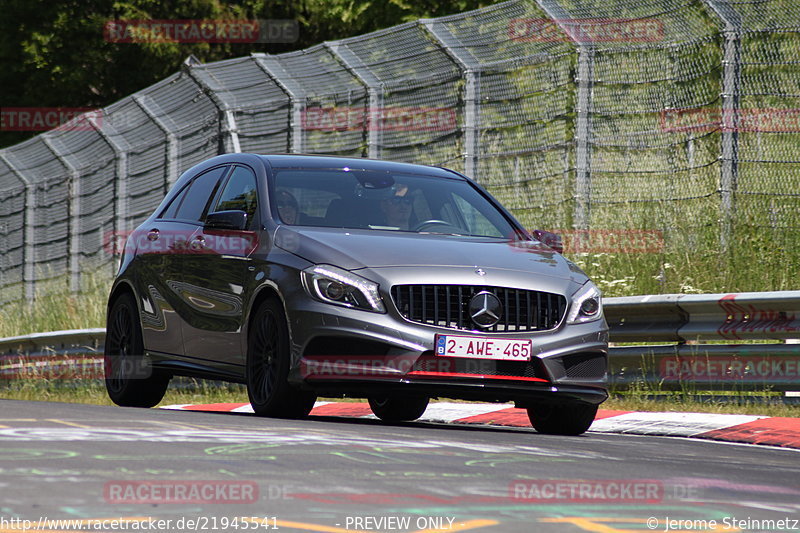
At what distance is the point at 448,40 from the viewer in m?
16.4

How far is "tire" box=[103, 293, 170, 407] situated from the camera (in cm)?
1112

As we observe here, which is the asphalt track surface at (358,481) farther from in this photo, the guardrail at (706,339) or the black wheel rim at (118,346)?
the black wheel rim at (118,346)

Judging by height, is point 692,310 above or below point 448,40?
below

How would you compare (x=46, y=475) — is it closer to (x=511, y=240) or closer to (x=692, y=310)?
(x=511, y=240)

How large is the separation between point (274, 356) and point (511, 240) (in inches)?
72.7

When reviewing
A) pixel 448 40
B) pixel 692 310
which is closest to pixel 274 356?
pixel 692 310

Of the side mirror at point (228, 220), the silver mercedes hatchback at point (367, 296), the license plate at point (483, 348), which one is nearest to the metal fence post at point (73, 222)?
the silver mercedes hatchback at point (367, 296)

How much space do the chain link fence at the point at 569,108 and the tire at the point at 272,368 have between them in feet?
20.7

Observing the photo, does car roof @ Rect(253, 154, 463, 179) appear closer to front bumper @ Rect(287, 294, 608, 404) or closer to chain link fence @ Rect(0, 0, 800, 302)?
front bumper @ Rect(287, 294, 608, 404)

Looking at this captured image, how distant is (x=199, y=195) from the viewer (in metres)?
→ 11.0

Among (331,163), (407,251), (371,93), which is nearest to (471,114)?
(371,93)

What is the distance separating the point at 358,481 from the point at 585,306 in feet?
12.0

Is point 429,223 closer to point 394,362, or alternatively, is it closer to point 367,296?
point 367,296

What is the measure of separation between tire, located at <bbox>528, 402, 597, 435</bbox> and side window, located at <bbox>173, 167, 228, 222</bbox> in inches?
107
